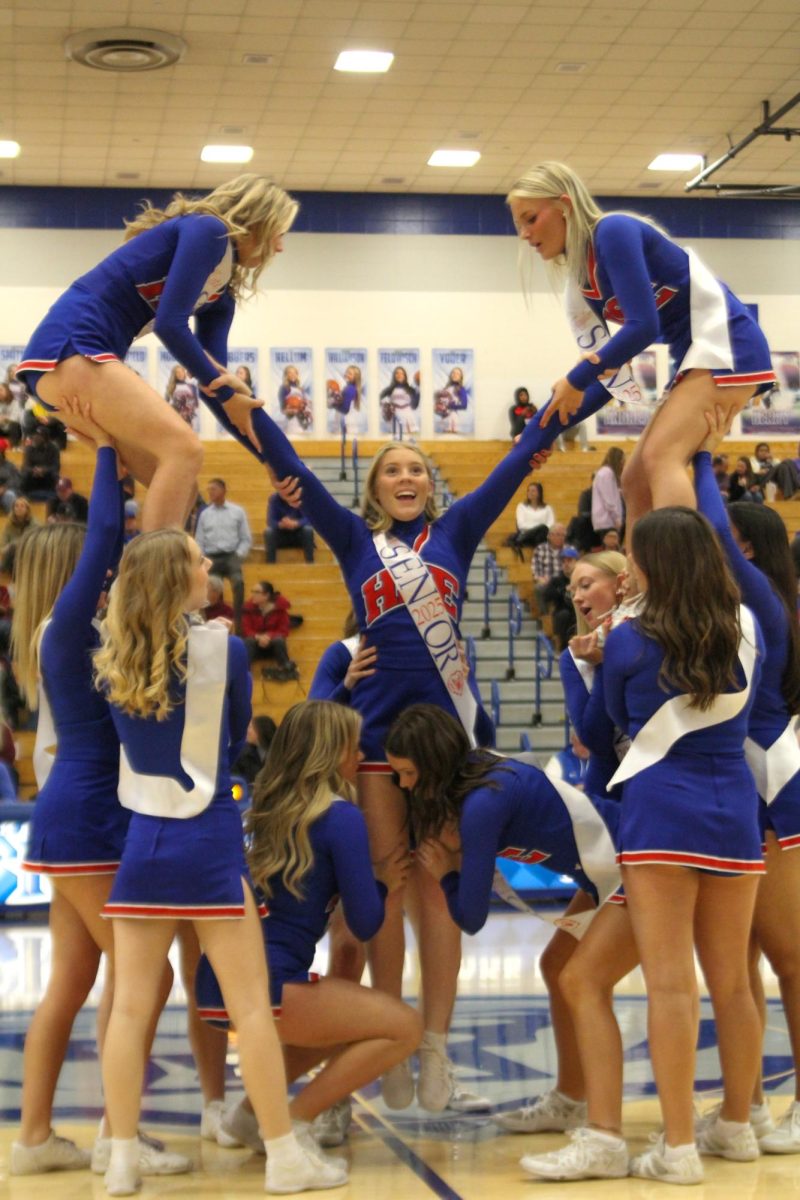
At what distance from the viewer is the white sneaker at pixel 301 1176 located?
345 centimetres

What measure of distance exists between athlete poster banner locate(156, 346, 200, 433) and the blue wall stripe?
2166 millimetres

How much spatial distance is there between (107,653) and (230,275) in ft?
4.52

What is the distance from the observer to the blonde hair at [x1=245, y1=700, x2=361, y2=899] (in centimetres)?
382

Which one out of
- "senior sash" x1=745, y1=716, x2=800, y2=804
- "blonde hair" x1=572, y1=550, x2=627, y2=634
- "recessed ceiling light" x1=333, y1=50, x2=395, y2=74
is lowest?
"senior sash" x1=745, y1=716, x2=800, y2=804

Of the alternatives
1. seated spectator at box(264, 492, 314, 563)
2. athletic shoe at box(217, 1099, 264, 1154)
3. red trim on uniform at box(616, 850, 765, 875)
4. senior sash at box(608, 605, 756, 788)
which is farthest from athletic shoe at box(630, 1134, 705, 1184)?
seated spectator at box(264, 492, 314, 563)

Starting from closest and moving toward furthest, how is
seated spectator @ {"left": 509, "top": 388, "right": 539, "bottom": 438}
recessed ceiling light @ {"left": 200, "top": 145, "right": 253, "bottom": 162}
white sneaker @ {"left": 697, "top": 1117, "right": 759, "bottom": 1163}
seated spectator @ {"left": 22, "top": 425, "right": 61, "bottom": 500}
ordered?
1. white sneaker @ {"left": 697, "top": 1117, "right": 759, "bottom": 1163}
2. seated spectator @ {"left": 22, "top": 425, "right": 61, "bottom": 500}
3. recessed ceiling light @ {"left": 200, "top": 145, "right": 253, "bottom": 162}
4. seated spectator @ {"left": 509, "top": 388, "right": 539, "bottom": 438}

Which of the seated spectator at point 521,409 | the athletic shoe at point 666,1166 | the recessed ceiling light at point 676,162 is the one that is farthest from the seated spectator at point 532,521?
the athletic shoe at point 666,1166

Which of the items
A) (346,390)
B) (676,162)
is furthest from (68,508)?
(676,162)

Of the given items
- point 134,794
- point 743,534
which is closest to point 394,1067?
point 134,794

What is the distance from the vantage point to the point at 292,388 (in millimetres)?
19141

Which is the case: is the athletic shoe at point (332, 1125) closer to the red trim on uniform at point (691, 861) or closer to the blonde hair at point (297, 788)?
the blonde hair at point (297, 788)

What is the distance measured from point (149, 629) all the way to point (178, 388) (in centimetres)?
1402

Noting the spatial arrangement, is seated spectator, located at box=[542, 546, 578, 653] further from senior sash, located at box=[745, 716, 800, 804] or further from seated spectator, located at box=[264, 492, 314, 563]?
senior sash, located at box=[745, 716, 800, 804]

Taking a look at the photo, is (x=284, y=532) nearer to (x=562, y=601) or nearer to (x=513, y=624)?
(x=513, y=624)
